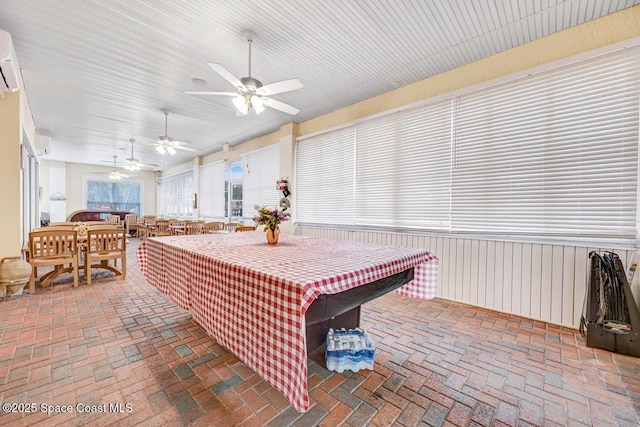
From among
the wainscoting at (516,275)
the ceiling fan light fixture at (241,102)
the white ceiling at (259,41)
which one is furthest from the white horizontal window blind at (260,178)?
the wainscoting at (516,275)

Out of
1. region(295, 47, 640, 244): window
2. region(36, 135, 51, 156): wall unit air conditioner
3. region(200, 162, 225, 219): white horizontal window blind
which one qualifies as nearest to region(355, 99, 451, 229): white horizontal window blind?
region(295, 47, 640, 244): window

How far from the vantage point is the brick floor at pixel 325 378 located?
60.7 inches

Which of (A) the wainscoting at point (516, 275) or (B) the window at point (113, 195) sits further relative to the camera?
(B) the window at point (113, 195)

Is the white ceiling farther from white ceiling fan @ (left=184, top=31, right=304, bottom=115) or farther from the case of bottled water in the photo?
the case of bottled water

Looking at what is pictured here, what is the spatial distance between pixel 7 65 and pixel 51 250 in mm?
2307

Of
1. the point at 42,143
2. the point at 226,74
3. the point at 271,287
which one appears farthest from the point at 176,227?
the point at 271,287

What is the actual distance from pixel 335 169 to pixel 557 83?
3031 millimetres

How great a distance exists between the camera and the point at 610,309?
7.39ft

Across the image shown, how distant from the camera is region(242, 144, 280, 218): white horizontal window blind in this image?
6.04 meters

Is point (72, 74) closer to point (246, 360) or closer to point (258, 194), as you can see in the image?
point (258, 194)

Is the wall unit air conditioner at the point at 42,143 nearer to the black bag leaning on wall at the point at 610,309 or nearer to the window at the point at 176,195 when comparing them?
the window at the point at 176,195

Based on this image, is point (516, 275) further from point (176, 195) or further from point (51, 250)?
point (176, 195)

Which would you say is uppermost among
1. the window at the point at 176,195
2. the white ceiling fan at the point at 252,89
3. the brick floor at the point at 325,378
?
the white ceiling fan at the point at 252,89

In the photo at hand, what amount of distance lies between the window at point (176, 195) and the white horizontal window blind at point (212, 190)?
0.83 m
